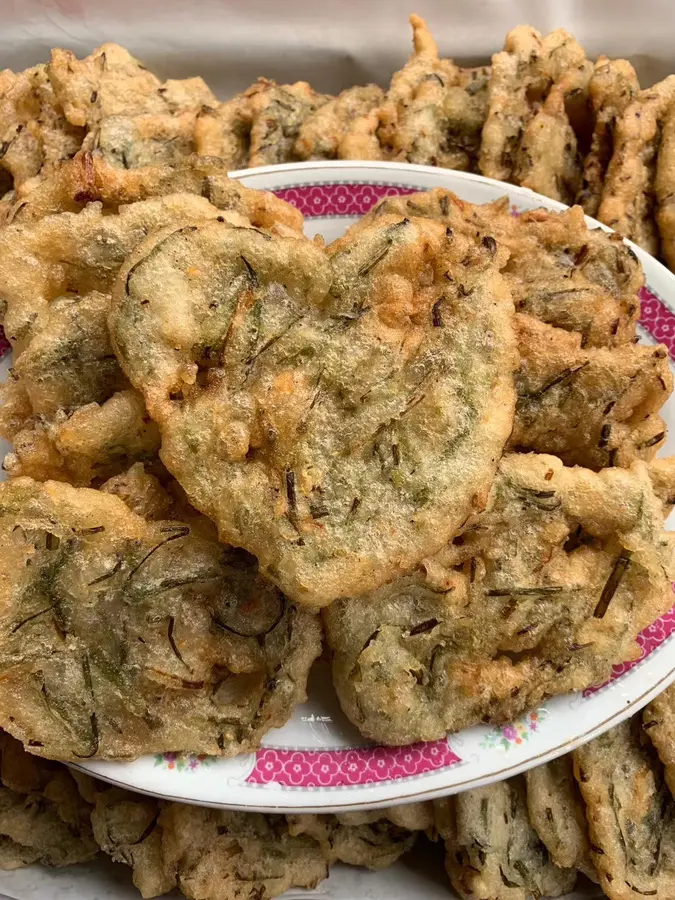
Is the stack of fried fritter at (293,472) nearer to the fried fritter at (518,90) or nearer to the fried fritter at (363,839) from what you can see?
the fried fritter at (518,90)

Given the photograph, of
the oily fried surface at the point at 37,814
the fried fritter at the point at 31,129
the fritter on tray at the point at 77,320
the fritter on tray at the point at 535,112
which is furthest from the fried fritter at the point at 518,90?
the oily fried surface at the point at 37,814

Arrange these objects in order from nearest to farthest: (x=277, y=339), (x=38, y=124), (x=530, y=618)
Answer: (x=277, y=339), (x=530, y=618), (x=38, y=124)

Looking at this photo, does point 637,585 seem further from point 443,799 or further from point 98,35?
point 98,35

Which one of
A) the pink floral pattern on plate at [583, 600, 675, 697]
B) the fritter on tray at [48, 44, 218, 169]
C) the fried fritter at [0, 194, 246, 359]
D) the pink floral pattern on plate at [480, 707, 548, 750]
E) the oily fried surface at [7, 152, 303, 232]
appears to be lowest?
the pink floral pattern on plate at [480, 707, 548, 750]

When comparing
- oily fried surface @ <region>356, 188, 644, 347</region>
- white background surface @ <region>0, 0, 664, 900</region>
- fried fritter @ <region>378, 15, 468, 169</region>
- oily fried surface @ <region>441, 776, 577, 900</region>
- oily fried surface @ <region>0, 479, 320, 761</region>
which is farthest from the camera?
white background surface @ <region>0, 0, 664, 900</region>

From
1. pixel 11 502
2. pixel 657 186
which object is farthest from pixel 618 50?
pixel 11 502

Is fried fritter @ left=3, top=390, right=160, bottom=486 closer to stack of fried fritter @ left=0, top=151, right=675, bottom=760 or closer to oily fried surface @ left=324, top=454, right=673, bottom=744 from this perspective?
stack of fried fritter @ left=0, top=151, right=675, bottom=760

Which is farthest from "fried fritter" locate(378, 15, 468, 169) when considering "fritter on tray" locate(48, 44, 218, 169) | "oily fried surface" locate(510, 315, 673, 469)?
"oily fried surface" locate(510, 315, 673, 469)

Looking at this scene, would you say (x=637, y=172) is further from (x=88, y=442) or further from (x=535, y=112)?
(x=88, y=442)
